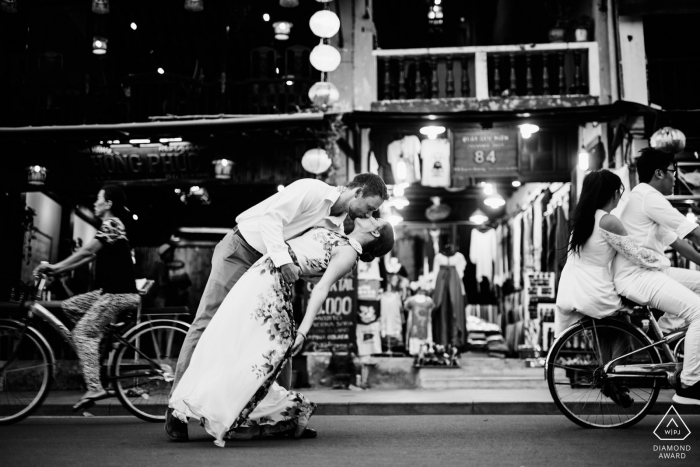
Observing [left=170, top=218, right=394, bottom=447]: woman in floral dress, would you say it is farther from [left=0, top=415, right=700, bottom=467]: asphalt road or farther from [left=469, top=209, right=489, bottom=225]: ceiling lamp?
[left=469, top=209, right=489, bottom=225]: ceiling lamp

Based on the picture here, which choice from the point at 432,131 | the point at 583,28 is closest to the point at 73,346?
the point at 432,131

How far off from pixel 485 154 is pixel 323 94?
304 cm

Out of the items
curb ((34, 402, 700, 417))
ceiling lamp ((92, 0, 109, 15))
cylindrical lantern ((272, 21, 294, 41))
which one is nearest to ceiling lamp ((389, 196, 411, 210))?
cylindrical lantern ((272, 21, 294, 41))

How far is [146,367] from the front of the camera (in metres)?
7.05

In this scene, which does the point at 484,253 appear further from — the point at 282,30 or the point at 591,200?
the point at 591,200

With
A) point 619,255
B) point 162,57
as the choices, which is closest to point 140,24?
point 162,57

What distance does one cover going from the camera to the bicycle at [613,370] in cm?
588

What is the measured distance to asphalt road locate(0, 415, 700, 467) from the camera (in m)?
4.33

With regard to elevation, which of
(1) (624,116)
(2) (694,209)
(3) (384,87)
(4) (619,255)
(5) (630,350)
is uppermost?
(3) (384,87)

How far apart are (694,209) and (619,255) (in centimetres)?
499

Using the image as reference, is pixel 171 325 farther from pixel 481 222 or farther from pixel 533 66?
pixel 481 222

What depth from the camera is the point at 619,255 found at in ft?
20.3

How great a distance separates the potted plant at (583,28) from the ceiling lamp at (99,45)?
8.39 metres

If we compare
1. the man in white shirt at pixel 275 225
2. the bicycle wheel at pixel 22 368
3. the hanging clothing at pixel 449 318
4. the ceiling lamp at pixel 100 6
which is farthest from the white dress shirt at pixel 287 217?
the ceiling lamp at pixel 100 6
